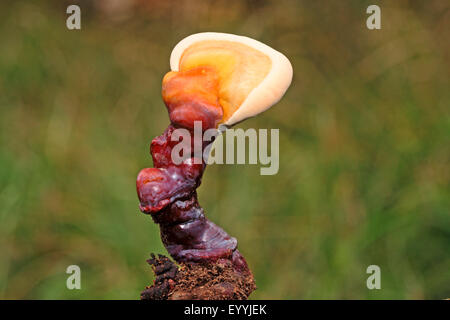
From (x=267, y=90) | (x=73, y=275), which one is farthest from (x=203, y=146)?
(x=73, y=275)

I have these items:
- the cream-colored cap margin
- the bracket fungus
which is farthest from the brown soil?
the cream-colored cap margin

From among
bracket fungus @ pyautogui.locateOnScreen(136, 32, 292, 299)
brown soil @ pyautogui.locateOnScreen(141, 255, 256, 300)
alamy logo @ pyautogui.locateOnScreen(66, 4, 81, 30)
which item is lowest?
brown soil @ pyautogui.locateOnScreen(141, 255, 256, 300)

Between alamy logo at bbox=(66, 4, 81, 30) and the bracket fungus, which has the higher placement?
alamy logo at bbox=(66, 4, 81, 30)

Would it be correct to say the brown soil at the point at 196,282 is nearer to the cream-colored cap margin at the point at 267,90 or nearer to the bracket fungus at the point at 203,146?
the bracket fungus at the point at 203,146

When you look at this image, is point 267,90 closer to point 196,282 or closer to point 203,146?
point 203,146

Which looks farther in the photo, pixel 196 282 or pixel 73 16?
pixel 73 16

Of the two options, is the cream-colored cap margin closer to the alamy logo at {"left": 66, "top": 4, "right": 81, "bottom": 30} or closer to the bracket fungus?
the bracket fungus

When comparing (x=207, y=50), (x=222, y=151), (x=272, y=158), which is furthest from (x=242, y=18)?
(x=207, y=50)

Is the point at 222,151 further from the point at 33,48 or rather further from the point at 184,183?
the point at 33,48
